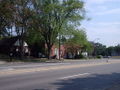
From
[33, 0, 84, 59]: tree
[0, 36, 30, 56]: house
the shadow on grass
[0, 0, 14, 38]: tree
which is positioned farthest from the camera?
[0, 36, 30, 56]: house

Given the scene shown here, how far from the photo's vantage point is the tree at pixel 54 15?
55656 mm

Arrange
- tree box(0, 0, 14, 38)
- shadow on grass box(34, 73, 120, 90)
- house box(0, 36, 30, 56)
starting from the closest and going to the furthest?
shadow on grass box(34, 73, 120, 90)
tree box(0, 0, 14, 38)
house box(0, 36, 30, 56)

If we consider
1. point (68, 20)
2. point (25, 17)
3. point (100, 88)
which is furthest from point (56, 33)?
point (100, 88)

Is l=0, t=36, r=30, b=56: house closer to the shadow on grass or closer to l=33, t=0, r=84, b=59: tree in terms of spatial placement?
l=33, t=0, r=84, b=59: tree

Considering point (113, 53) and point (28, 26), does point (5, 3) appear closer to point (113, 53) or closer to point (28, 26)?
point (28, 26)

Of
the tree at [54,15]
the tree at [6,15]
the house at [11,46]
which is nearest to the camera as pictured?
the tree at [6,15]

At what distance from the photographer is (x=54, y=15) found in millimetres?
57250

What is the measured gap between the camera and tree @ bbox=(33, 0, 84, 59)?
55.7 metres

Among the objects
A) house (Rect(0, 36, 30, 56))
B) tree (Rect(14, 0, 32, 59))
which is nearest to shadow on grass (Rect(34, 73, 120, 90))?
tree (Rect(14, 0, 32, 59))

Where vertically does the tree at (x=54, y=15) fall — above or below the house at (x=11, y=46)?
above

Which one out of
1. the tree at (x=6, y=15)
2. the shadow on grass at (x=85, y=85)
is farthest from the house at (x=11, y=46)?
the shadow on grass at (x=85, y=85)

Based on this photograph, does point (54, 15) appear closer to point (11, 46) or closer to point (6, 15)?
point (6, 15)

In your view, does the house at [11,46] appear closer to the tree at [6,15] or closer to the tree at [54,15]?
the tree at [6,15]

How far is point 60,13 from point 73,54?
22157mm
